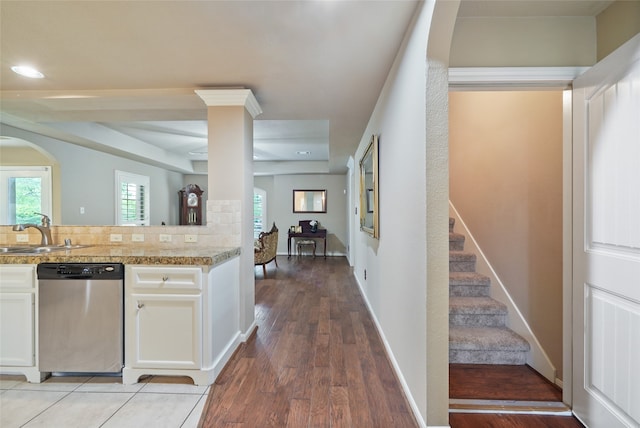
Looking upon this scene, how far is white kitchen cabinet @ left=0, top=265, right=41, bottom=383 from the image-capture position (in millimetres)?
1896

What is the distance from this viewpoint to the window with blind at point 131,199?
5.02m

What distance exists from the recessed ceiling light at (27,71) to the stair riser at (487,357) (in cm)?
390

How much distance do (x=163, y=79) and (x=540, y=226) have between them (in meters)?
3.16

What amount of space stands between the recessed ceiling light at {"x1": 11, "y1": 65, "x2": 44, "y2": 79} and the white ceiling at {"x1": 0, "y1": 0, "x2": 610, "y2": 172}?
6 cm

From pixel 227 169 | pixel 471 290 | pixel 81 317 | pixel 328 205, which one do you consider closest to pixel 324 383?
pixel 471 290

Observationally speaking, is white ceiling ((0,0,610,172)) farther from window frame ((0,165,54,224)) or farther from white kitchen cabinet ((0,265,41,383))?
white kitchen cabinet ((0,265,41,383))

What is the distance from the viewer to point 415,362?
60.8 inches

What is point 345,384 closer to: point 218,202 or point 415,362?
point 415,362

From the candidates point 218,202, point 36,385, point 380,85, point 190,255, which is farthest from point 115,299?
point 380,85

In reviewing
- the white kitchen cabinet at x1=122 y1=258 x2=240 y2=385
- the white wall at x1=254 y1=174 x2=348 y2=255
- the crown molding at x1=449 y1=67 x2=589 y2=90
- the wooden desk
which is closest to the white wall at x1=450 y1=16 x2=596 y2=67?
the crown molding at x1=449 y1=67 x2=589 y2=90

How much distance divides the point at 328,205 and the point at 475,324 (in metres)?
5.49

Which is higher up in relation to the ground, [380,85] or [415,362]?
[380,85]

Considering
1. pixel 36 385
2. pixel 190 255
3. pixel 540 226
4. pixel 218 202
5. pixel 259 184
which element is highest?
pixel 259 184

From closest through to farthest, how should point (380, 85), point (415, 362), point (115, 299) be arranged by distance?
point (415, 362)
point (115, 299)
point (380, 85)
